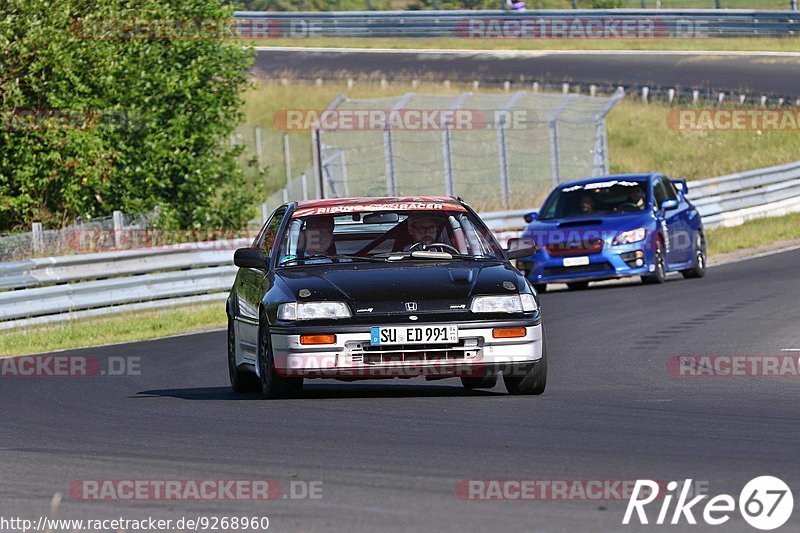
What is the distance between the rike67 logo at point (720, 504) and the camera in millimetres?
6121

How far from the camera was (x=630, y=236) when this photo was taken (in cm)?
2138

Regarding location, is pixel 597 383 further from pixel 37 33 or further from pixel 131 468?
pixel 37 33

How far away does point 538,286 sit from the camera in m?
22.2

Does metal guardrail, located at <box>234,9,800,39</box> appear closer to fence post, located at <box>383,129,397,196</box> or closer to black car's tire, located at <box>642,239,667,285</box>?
fence post, located at <box>383,129,397,196</box>

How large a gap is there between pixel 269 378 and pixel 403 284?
1.09 metres

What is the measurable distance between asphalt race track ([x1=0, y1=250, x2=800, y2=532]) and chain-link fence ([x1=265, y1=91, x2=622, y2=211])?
14110 millimetres

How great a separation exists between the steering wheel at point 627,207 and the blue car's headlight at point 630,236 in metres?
0.68

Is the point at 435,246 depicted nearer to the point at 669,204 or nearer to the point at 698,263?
the point at 669,204

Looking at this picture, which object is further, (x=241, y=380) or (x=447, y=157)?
(x=447, y=157)

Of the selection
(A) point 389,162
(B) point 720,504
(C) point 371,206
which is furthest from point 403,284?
(A) point 389,162

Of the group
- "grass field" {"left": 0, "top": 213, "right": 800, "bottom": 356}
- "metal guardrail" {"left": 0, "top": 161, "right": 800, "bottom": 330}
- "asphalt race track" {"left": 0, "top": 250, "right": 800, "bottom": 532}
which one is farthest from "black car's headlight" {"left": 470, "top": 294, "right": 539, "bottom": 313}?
"metal guardrail" {"left": 0, "top": 161, "right": 800, "bottom": 330}

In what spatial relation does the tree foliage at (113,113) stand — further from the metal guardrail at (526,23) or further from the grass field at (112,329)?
the metal guardrail at (526,23)

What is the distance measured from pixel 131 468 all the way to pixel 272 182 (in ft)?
105

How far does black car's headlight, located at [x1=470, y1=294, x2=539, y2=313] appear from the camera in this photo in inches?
404
